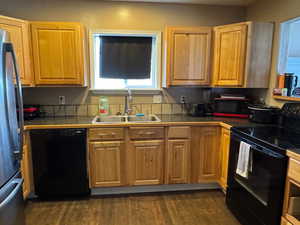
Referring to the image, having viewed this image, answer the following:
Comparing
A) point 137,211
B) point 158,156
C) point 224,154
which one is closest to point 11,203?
point 137,211

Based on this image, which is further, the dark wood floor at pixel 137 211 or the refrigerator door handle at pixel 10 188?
A: the dark wood floor at pixel 137 211

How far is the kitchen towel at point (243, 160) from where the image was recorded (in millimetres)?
1912

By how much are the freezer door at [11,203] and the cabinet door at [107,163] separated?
888 mm

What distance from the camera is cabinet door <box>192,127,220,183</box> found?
258 centimetres

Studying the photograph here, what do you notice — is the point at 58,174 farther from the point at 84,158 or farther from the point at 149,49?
the point at 149,49

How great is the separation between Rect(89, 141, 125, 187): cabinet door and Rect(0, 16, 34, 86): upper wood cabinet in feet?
3.67

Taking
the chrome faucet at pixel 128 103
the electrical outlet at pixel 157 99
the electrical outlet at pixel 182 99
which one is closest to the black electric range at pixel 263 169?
the electrical outlet at pixel 182 99

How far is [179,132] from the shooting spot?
254cm

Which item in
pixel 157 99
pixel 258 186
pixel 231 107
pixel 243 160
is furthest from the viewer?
pixel 157 99

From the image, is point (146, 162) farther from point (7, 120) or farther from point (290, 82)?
point (290, 82)

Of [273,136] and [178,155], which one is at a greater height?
[273,136]

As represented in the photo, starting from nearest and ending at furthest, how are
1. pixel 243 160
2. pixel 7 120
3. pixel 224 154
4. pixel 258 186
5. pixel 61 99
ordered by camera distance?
pixel 7 120, pixel 258 186, pixel 243 160, pixel 224 154, pixel 61 99

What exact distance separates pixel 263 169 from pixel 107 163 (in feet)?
5.39

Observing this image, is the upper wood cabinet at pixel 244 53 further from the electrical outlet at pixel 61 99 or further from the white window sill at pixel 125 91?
the electrical outlet at pixel 61 99
